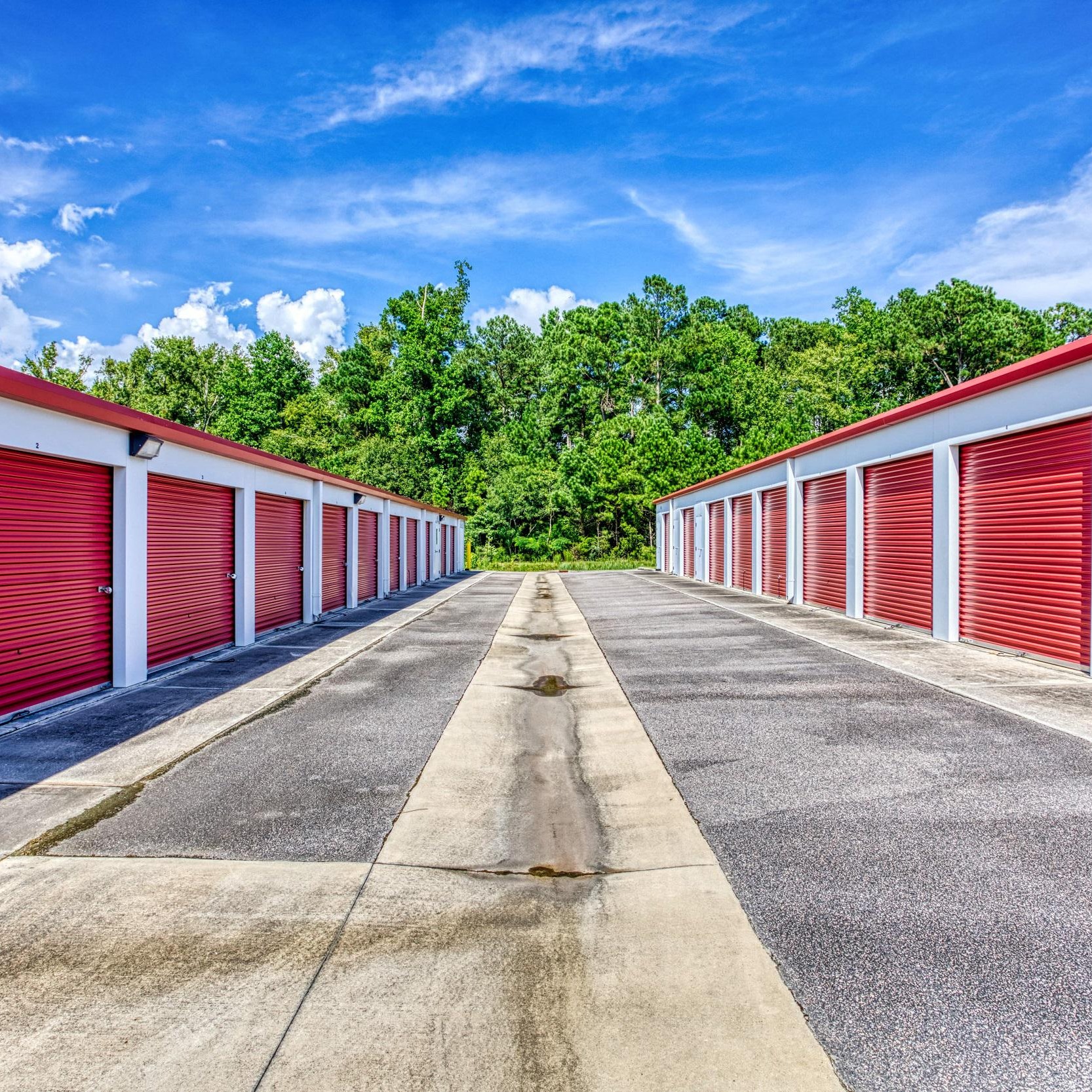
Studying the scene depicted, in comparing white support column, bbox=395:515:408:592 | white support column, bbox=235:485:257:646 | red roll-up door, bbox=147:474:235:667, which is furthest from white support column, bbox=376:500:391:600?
red roll-up door, bbox=147:474:235:667

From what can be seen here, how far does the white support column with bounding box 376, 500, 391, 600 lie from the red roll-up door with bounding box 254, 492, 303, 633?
5702 mm

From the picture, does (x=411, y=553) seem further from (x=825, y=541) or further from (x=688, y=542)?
(x=825, y=541)

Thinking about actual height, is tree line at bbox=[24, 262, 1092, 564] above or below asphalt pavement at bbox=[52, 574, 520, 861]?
above

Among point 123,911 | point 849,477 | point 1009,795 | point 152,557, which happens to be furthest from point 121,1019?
point 849,477

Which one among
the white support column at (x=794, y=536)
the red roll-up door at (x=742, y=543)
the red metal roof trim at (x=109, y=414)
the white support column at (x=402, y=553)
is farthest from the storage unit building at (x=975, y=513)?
the white support column at (x=402, y=553)

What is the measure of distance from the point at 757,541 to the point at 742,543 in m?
1.99

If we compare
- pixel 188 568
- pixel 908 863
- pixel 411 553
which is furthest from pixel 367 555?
pixel 908 863

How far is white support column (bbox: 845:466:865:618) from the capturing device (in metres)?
14.0

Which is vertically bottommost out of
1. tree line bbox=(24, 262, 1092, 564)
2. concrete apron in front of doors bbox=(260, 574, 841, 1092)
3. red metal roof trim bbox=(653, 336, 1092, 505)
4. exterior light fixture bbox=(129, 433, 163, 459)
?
concrete apron in front of doors bbox=(260, 574, 841, 1092)

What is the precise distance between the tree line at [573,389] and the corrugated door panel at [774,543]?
869 inches

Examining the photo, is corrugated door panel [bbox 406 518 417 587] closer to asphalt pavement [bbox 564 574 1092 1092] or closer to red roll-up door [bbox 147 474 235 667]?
red roll-up door [bbox 147 474 235 667]

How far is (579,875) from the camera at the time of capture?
382 cm

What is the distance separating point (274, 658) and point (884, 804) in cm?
836

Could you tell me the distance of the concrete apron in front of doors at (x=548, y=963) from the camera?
2416 mm
